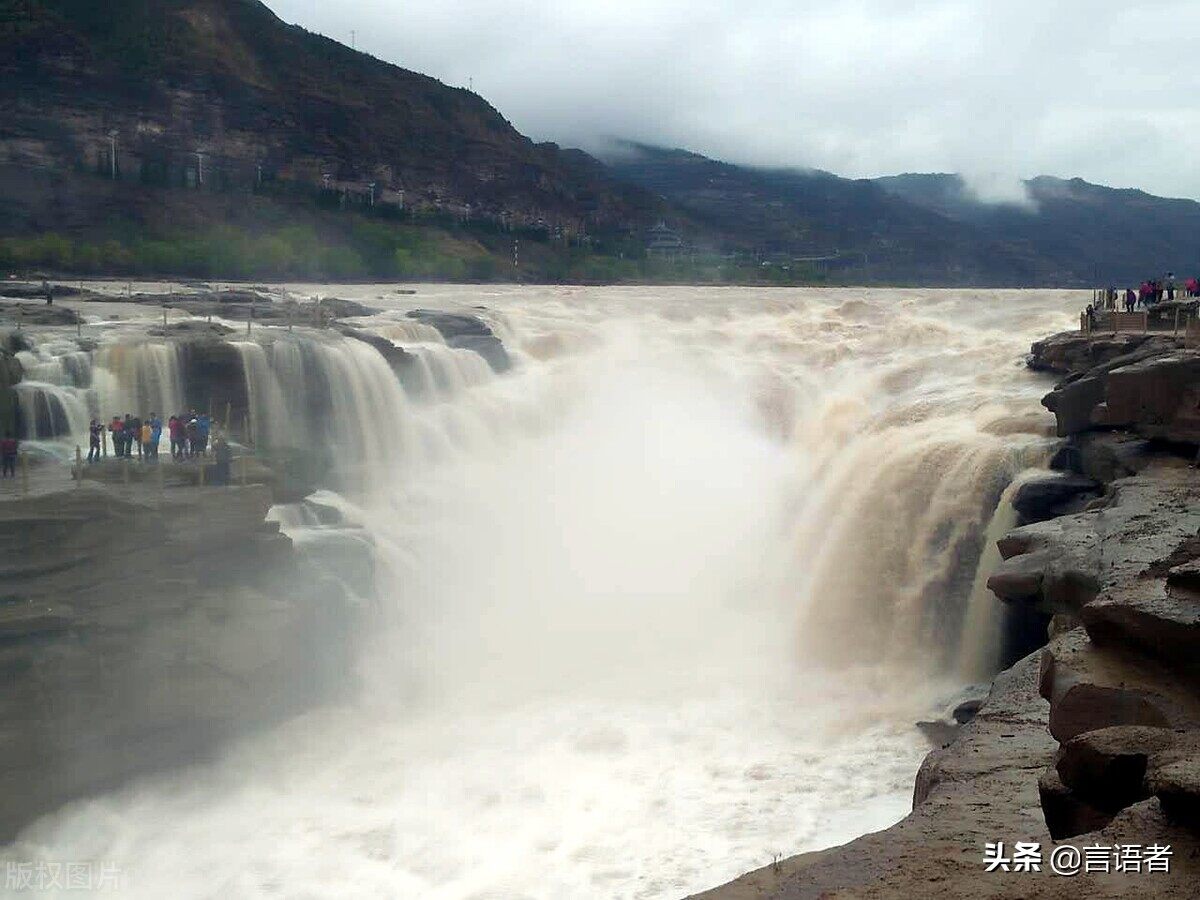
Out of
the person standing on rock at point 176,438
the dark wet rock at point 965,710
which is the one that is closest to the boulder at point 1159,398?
the dark wet rock at point 965,710

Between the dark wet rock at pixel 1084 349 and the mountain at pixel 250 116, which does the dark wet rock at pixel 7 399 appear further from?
the mountain at pixel 250 116

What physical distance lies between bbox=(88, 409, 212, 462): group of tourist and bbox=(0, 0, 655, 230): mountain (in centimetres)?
4909

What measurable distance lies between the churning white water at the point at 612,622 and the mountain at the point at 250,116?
4611 cm

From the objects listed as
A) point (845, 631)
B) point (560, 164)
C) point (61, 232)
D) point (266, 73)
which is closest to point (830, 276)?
point (560, 164)

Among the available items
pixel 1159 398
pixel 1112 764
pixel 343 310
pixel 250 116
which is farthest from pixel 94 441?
pixel 250 116

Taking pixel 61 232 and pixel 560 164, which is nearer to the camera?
pixel 61 232

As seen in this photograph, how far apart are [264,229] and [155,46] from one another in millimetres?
18819

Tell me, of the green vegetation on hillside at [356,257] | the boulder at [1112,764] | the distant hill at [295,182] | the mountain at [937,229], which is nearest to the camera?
the boulder at [1112,764]

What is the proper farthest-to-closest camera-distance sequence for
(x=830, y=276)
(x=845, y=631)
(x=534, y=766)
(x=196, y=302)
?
(x=830, y=276), (x=196, y=302), (x=845, y=631), (x=534, y=766)

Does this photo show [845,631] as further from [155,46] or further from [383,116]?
[383,116]

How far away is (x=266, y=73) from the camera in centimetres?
7706

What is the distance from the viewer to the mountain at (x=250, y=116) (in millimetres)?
62031

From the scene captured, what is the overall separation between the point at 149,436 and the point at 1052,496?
11627 mm

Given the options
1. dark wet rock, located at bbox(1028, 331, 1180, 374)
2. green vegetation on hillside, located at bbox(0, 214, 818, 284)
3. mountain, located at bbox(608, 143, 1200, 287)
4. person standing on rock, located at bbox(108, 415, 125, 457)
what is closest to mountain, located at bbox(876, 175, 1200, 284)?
mountain, located at bbox(608, 143, 1200, 287)
